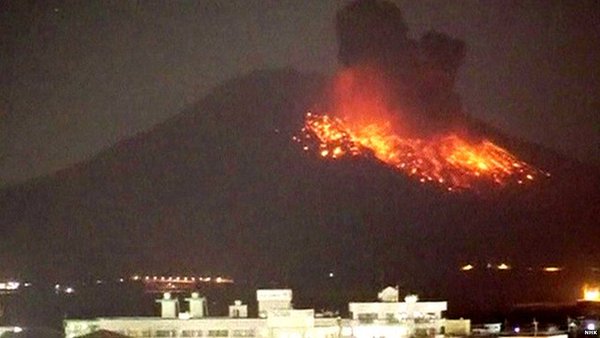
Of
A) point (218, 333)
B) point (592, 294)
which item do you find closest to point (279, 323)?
point (218, 333)

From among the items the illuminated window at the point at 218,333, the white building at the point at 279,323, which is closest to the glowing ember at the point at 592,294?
the white building at the point at 279,323

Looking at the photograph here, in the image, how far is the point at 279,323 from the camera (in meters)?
14.4

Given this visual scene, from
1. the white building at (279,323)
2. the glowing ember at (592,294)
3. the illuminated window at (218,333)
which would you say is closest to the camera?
the white building at (279,323)

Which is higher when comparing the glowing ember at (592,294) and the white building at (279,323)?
the glowing ember at (592,294)

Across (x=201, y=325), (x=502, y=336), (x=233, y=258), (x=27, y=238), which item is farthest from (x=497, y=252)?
(x=201, y=325)

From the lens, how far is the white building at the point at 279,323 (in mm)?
14484

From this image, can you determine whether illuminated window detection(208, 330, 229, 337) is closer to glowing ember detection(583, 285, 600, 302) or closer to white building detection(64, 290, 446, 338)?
white building detection(64, 290, 446, 338)

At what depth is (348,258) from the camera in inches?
1324

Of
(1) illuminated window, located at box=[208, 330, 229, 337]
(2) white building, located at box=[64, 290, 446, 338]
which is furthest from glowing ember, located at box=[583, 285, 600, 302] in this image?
(1) illuminated window, located at box=[208, 330, 229, 337]

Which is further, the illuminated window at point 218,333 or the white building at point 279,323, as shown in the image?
the illuminated window at point 218,333

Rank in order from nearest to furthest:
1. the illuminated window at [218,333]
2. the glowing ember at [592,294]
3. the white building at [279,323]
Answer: the white building at [279,323], the illuminated window at [218,333], the glowing ember at [592,294]

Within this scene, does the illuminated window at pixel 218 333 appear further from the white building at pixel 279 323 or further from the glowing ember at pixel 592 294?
the glowing ember at pixel 592 294

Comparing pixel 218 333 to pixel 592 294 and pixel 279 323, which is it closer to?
pixel 279 323

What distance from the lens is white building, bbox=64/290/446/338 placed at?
14.5 meters
